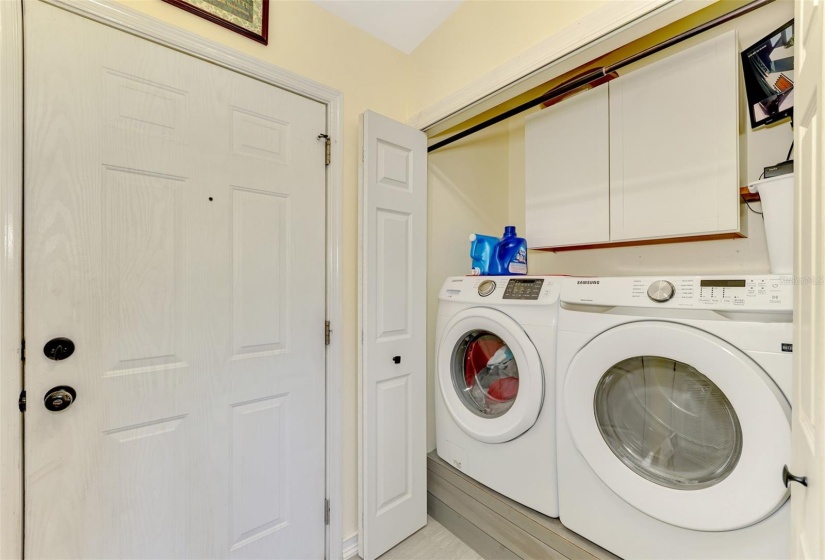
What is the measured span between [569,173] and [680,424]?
1.19 m

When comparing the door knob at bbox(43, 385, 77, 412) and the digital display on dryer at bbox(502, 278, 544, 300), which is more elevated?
the digital display on dryer at bbox(502, 278, 544, 300)

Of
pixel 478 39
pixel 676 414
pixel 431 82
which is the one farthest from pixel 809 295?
pixel 431 82

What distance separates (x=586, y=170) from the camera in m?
1.69

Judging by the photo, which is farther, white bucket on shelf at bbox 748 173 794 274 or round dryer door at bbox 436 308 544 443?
round dryer door at bbox 436 308 544 443

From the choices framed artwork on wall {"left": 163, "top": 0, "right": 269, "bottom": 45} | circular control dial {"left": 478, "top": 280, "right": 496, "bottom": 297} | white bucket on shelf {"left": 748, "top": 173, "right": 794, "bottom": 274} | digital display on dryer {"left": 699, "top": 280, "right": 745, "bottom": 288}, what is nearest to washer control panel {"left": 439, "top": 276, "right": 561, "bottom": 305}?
circular control dial {"left": 478, "top": 280, "right": 496, "bottom": 297}

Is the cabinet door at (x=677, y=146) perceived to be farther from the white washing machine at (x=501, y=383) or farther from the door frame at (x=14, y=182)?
the door frame at (x=14, y=182)

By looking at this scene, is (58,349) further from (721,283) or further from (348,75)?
(721,283)

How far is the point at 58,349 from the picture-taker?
1.01 meters

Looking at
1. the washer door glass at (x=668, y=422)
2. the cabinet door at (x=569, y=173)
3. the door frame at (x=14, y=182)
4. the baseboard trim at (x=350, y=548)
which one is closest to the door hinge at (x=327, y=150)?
the door frame at (x=14, y=182)

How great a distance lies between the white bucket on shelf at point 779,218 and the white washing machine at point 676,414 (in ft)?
0.72

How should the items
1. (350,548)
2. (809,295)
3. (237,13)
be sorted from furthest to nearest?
(350,548), (237,13), (809,295)

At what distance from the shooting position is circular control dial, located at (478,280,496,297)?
5.18 ft

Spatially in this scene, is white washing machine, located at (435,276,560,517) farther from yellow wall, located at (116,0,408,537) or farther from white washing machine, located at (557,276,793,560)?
yellow wall, located at (116,0,408,537)

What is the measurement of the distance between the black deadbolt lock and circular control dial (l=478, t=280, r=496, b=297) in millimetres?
1451
